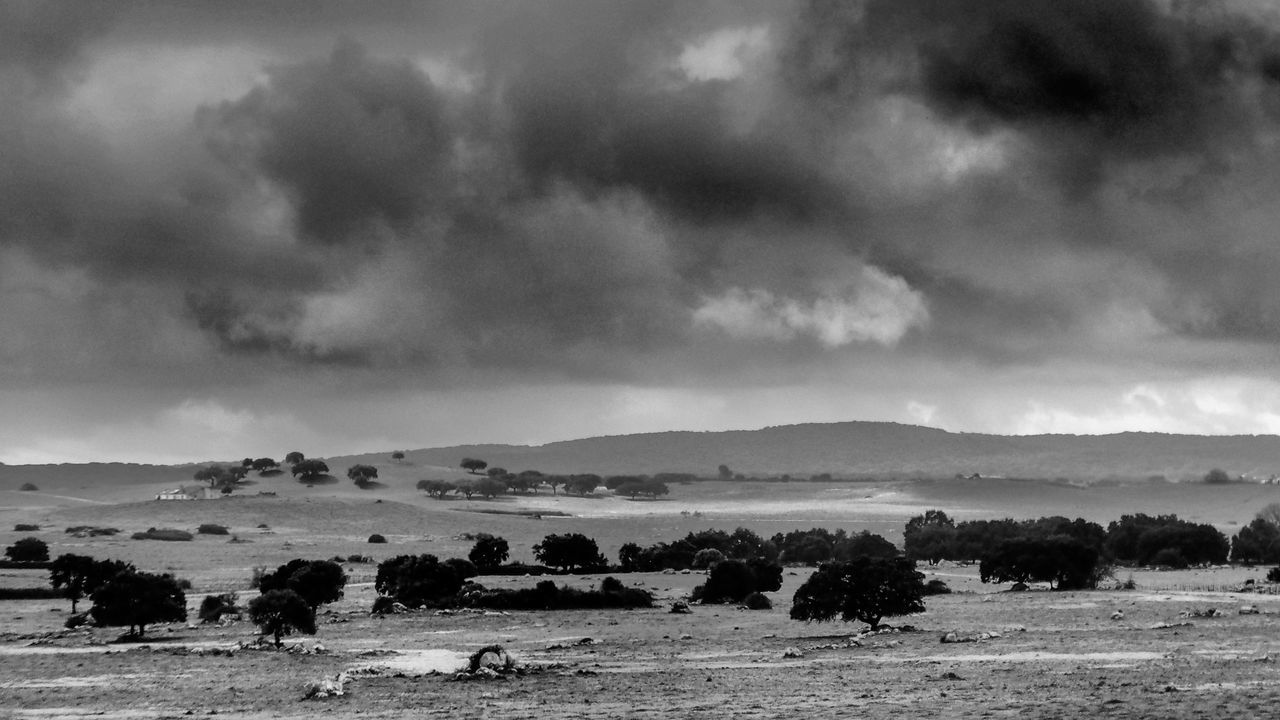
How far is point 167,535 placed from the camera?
564 ft

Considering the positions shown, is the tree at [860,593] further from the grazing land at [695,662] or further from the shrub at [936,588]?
the shrub at [936,588]

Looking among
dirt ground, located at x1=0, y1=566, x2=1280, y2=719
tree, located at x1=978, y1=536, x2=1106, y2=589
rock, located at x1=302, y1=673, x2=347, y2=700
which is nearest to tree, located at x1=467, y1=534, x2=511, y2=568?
dirt ground, located at x1=0, y1=566, x2=1280, y2=719

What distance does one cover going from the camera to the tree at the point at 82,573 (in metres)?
96.3

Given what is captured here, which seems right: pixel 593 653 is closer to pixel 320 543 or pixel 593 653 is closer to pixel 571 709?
pixel 571 709

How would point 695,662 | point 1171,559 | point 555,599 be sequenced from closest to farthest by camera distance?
point 695,662
point 555,599
point 1171,559

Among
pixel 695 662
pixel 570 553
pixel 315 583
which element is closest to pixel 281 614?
pixel 315 583

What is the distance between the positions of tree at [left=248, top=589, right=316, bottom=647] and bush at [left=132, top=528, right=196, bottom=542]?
325 feet

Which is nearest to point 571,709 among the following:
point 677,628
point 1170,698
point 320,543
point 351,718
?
point 351,718

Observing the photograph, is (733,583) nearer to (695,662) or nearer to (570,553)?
(570,553)

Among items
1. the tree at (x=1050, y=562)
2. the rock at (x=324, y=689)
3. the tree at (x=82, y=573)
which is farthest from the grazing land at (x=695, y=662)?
the tree at (x=1050, y=562)

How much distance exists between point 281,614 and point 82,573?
117ft

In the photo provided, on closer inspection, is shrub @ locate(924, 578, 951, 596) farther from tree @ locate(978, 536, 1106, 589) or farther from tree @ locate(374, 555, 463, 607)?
tree @ locate(374, 555, 463, 607)

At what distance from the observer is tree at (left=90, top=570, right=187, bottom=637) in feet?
267

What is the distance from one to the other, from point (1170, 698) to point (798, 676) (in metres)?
15.7
